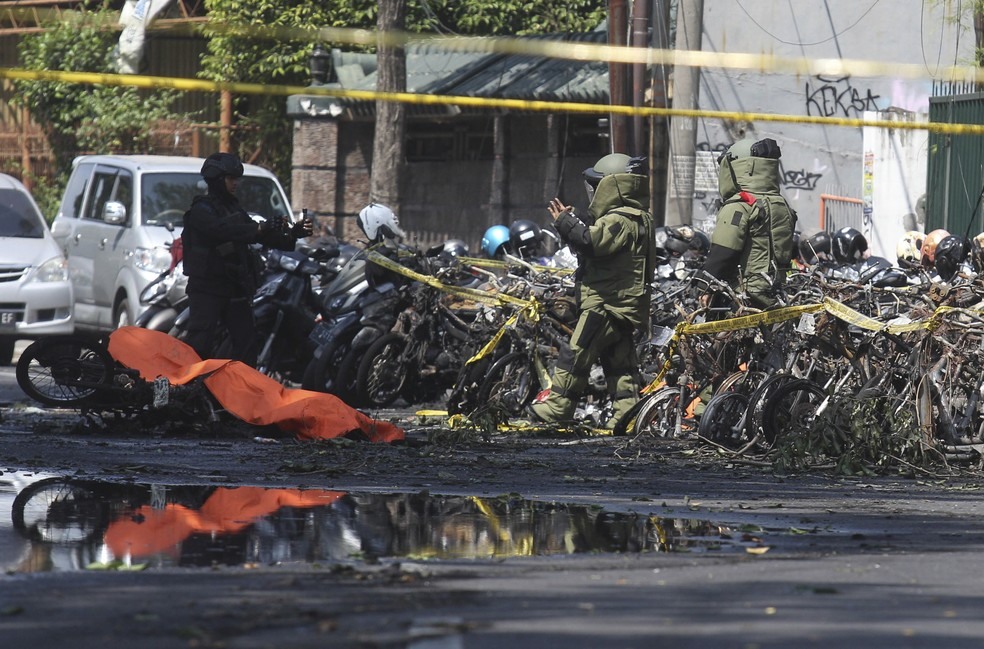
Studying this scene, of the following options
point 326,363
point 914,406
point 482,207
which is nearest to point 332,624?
point 914,406

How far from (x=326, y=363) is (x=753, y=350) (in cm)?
375

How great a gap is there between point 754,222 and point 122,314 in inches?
294

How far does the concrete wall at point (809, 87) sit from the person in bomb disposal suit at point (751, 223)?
880 cm

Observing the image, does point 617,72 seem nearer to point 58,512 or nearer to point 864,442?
point 864,442

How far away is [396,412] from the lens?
13.4 meters

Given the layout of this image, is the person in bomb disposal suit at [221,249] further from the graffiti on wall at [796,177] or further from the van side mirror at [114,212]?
the graffiti on wall at [796,177]

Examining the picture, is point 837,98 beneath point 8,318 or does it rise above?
above

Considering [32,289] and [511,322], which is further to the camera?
[32,289]

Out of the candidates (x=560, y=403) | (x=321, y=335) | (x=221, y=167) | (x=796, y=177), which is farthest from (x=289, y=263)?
(x=796, y=177)

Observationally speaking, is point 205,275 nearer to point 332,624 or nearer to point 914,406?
point 914,406

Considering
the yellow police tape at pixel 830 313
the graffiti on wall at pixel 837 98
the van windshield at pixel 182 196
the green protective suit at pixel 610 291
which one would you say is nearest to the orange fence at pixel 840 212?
the graffiti on wall at pixel 837 98

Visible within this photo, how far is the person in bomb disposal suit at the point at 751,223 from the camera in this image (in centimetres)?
1155

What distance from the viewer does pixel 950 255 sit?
12438mm

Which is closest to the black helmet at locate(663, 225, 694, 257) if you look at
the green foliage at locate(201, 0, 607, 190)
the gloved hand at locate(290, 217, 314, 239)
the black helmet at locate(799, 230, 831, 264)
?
the black helmet at locate(799, 230, 831, 264)
